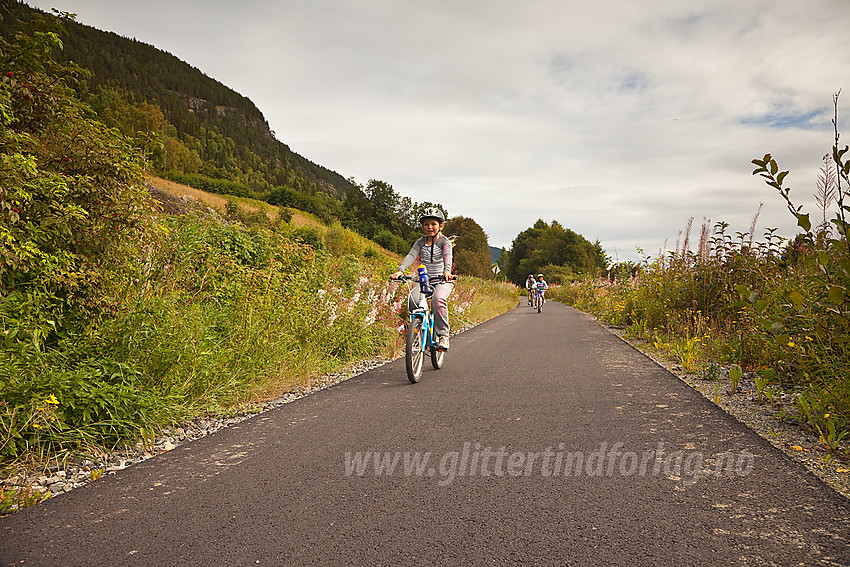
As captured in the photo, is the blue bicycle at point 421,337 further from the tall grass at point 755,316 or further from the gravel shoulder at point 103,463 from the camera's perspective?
the tall grass at point 755,316

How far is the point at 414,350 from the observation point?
6781 millimetres

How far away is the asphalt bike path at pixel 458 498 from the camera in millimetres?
2412

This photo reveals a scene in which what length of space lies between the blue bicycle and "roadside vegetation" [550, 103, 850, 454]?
354cm

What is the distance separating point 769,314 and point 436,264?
4261 millimetres

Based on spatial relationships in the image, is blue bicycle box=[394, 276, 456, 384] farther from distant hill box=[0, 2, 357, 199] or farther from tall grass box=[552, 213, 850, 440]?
distant hill box=[0, 2, 357, 199]

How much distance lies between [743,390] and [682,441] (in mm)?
2301

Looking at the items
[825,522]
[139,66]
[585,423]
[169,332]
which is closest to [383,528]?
[825,522]

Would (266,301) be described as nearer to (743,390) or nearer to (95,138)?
(95,138)

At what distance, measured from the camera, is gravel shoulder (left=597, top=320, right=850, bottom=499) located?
3.34 meters

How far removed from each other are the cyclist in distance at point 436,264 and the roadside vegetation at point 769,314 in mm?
3453

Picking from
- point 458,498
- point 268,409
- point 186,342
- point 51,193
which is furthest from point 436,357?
point 51,193

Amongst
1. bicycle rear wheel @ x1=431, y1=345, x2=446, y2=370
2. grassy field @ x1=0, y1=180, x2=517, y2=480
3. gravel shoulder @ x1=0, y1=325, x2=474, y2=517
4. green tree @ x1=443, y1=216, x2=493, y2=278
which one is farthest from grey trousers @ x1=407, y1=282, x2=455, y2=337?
green tree @ x1=443, y1=216, x2=493, y2=278

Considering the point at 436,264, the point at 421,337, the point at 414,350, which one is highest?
the point at 436,264

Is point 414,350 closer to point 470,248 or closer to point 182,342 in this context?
point 182,342
